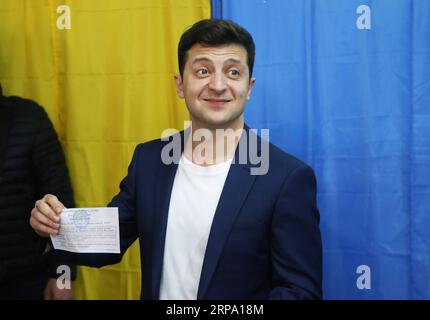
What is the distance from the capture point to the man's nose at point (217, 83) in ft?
4.10

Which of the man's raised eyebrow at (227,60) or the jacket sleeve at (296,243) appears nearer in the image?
the jacket sleeve at (296,243)

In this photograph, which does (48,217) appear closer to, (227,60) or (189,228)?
(189,228)

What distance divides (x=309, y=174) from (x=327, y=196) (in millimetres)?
584

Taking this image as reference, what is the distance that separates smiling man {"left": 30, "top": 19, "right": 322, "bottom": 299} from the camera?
1.16 metres

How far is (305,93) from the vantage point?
69.1 inches

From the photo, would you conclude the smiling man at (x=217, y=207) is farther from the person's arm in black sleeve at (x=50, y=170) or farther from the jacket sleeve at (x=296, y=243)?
the person's arm in black sleeve at (x=50, y=170)

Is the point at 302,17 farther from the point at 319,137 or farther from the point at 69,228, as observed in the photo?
the point at 69,228

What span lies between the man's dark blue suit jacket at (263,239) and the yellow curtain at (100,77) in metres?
0.77

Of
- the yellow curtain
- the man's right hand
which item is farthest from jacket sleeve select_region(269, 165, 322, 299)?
the yellow curtain

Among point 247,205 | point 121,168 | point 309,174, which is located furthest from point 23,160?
point 309,174

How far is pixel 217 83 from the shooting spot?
4.12ft

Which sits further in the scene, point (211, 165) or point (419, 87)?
point (419, 87)

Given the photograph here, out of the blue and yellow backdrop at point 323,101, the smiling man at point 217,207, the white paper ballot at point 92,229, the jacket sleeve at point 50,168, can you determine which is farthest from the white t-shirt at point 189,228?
the jacket sleeve at point 50,168

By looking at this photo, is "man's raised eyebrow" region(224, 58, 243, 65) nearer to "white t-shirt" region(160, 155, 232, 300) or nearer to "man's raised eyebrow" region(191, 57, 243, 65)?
"man's raised eyebrow" region(191, 57, 243, 65)
